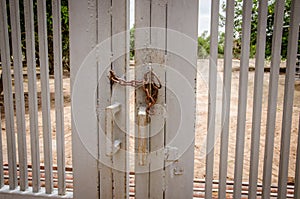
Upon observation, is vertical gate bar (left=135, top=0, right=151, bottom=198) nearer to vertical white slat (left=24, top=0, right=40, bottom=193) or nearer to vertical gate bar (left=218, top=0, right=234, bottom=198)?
vertical gate bar (left=218, top=0, right=234, bottom=198)

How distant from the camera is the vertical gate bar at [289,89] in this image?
1302 millimetres

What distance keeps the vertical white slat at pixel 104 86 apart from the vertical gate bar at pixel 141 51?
141 millimetres

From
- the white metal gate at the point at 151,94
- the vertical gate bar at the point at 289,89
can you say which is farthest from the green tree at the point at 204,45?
the vertical gate bar at the point at 289,89

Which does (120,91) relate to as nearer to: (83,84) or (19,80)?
(83,84)

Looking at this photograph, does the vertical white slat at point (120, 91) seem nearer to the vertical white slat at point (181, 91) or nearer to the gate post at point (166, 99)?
the gate post at point (166, 99)

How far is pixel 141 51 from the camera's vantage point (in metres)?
1.42

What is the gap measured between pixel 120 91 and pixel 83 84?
0.20 metres

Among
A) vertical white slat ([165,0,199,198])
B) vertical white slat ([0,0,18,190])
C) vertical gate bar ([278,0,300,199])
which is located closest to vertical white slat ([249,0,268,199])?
vertical gate bar ([278,0,300,199])

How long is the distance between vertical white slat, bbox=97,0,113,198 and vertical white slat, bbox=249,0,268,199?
71 centimetres

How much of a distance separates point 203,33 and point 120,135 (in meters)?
0.67

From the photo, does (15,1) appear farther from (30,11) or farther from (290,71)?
(290,71)

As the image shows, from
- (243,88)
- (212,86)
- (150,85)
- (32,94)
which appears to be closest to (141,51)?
(150,85)

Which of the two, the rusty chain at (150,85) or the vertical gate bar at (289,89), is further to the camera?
the rusty chain at (150,85)

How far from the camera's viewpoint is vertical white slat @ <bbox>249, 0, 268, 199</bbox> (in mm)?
1330
